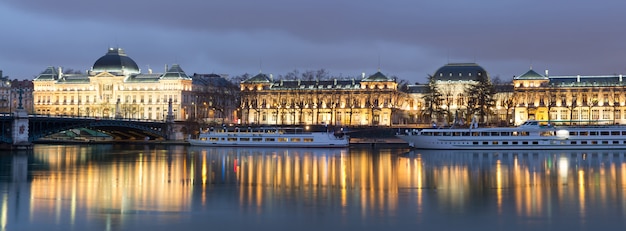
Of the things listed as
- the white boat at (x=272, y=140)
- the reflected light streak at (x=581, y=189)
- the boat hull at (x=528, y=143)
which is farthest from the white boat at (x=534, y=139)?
the reflected light streak at (x=581, y=189)

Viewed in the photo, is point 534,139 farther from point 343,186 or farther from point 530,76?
point 530,76

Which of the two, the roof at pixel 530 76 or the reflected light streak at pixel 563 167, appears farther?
the roof at pixel 530 76

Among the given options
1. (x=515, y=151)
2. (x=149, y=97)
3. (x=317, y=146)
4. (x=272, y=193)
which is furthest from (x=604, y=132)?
(x=149, y=97)

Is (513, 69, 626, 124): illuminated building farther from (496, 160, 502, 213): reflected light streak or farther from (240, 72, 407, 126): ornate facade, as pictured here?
(496, 160, 502, 213): reflected light streak

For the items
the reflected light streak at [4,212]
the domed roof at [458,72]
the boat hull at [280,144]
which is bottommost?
the reflected light streak at [4,212]

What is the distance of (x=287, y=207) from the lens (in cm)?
3609

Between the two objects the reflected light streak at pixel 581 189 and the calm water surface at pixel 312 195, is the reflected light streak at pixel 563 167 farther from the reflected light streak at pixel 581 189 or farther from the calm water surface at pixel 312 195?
the reflected light streak at pixel 581 189

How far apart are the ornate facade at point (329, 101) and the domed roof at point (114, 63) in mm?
25812

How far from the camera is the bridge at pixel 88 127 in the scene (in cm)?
8684

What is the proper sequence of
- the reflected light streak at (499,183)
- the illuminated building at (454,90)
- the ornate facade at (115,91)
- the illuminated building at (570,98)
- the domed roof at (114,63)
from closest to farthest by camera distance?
1. the reflected light streak at (499,183)
2. the illuminated building at (570,98)
3. the illuminated building at (454,90)
4. the ornate facade at (115,91)
5. the domed roof at (114,63)

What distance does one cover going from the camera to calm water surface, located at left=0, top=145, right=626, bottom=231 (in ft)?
104

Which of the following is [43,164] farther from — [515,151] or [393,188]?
[515,151]

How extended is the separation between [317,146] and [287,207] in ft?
207

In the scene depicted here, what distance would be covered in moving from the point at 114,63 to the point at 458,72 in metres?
72.5
